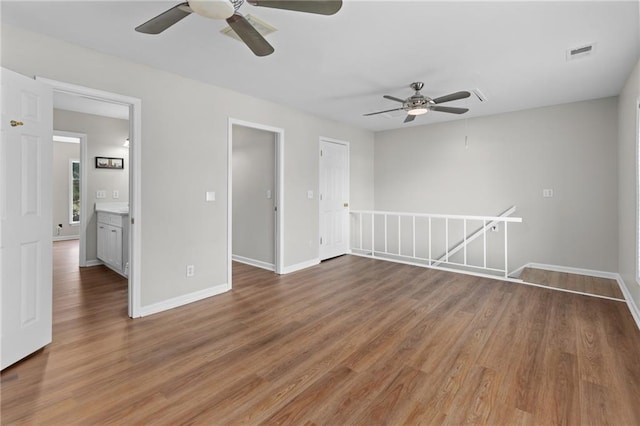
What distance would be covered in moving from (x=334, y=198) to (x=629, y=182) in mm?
3903

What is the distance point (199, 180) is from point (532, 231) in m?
5.04

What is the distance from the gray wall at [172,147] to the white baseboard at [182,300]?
0.04 metres

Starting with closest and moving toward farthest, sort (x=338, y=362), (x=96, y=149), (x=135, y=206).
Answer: (x=338, y=362) → (x=135, y=206) → (x=96, y=149)

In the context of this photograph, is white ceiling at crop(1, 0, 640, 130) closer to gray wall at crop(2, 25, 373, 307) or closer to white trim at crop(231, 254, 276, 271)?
gray wall at crop(2, 25, 373, 307)

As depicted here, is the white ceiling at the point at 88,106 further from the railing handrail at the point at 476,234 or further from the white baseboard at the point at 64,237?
the railing handrail at the point at 476,234

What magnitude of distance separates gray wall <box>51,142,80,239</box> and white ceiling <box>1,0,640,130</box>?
6248mm

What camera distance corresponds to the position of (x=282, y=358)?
7.45ft

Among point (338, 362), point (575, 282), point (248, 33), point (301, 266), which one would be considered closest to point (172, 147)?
point (248, 33)

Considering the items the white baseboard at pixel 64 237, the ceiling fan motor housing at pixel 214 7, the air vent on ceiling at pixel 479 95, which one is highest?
the air vent on ceiling at pixel 479 95

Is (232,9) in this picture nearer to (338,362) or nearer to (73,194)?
(338,362)

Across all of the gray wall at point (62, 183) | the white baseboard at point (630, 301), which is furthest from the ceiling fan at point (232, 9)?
the gray wall at point (62, 183)

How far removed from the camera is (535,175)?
15.6ft

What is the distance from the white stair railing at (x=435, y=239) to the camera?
512 centimetres

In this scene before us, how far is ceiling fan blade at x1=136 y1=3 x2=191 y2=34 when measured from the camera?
166cm
